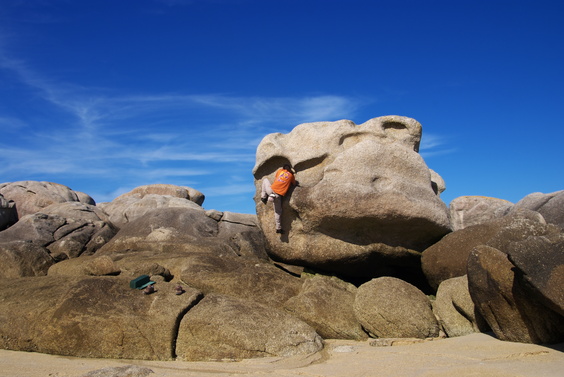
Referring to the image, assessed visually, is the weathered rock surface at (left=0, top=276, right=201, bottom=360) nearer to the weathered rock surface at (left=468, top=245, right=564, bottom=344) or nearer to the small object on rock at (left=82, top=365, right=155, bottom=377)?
the small object on rock at (left=82, top=365, right=155, bottom=377)

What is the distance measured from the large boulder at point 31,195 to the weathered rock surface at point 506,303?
16047 millimetres

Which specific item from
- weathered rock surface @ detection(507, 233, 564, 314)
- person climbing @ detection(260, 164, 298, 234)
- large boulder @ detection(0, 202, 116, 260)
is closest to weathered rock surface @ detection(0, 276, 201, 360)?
person climbing @ detection(260, 164, 298, 234)

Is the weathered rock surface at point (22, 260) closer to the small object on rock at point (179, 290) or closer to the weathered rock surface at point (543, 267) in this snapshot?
the small object on rock at point (179, 290)

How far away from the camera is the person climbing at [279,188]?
962cm

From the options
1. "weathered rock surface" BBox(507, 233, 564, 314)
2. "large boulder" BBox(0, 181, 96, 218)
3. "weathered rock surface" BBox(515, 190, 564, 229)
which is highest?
"large boulder" BBox(0, 181, 96, 218)

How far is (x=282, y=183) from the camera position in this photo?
9.62 metres

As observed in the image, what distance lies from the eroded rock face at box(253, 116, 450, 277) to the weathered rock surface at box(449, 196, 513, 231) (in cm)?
359

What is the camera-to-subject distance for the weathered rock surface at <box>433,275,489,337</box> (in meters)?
7.23

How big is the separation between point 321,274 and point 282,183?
5.91 feet

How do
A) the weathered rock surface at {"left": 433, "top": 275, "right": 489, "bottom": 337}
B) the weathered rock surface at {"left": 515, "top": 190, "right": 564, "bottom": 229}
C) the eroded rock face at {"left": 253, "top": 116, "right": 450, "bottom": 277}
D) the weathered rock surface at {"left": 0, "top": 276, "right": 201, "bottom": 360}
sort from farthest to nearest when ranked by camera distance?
the weathered rock surface at {"left": 515, "top": 190, "right": 564, "bottom": 229} → the eroded rock face at {"left": 253, "top": 116, "right": 450, "bottom": 277} → the weathered rock surface at {"left": 433, "top": 275, "right": 489, "bottom": 337} → the weathered rock surface at {"left": 0, "top": 276, "right": 201, "bottom": 360}

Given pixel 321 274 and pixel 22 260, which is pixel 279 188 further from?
pixel 22 260

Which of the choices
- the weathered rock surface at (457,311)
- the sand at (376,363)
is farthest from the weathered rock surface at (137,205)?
the weathered rock surface at (457,311)

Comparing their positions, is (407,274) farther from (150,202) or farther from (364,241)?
(150,202)

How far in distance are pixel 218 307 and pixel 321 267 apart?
308 cm
